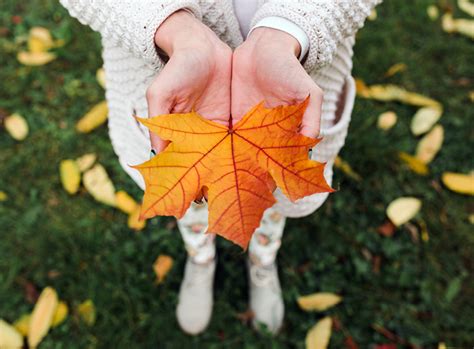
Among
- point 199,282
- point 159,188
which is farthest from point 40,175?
point 159,188

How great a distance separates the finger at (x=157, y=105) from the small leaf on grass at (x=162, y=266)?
3.04 feet

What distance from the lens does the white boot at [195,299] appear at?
156 centimetres

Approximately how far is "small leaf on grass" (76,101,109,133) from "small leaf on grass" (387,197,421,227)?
1.21 metres

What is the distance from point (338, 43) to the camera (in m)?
0.96

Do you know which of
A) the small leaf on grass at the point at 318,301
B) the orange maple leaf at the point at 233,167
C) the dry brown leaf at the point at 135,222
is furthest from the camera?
the dry brown leaf at the point at 135,222

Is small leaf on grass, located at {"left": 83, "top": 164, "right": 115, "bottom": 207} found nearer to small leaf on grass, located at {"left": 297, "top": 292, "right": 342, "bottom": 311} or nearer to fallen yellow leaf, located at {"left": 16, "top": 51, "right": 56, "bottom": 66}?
fallen yellow leaf, located at {"left": 16, "top": 51, "right": 56, "bottom": 66}

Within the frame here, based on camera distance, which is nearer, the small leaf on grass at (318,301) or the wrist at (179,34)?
the wrist at (179,34)

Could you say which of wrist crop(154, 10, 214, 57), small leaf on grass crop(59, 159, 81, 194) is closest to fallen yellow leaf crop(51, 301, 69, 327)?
small leaf on grass crop(59, 159, 81, 194)

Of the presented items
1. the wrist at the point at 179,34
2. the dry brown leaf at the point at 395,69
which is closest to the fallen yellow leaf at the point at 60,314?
the wrist at the point at 179,34

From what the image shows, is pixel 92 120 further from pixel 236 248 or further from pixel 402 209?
pixel 402 209

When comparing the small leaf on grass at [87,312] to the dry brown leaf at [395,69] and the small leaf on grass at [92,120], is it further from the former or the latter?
the dry brown leaf at [395,69]

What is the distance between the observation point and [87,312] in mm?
1604

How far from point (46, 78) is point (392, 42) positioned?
1.59 m

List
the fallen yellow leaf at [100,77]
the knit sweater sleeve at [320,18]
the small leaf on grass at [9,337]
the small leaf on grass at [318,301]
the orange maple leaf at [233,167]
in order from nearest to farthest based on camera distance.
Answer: the orange maple leaf at [233,167] → the knit sweater sleeve at [320,18] → the small leaf on grass at [9,337] → the small leaf on grass at [318,301] → the fallen yellow leaf at [100,77]
